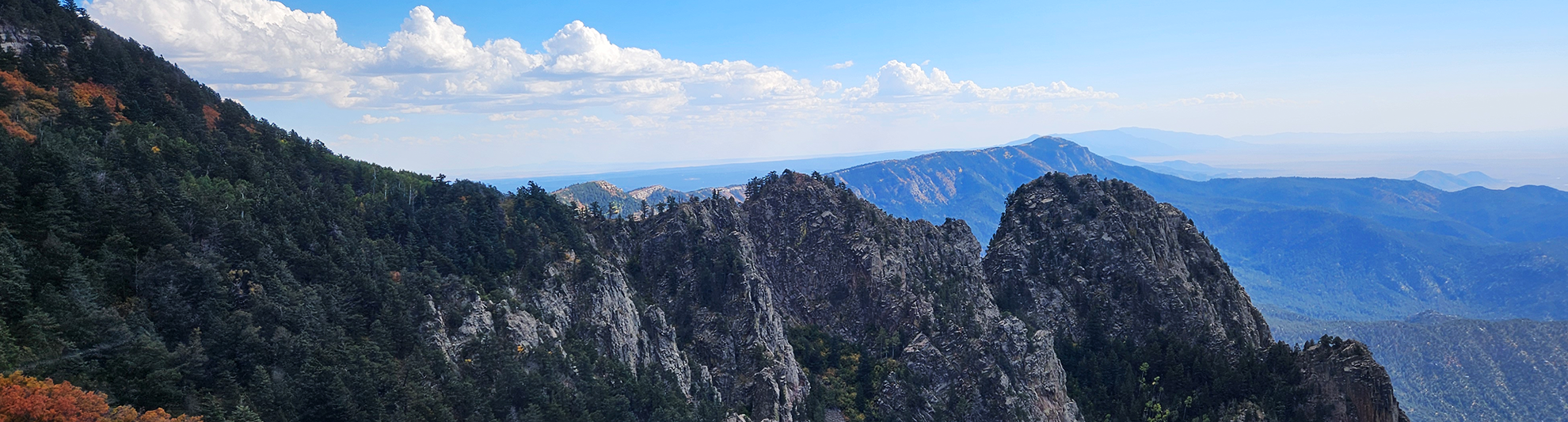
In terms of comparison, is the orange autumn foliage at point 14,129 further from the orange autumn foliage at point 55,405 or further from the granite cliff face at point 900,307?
the orange autumn foliage at point 55,405

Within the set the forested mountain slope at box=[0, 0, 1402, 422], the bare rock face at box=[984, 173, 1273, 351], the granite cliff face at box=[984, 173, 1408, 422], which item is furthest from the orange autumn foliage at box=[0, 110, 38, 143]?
the bare rock face at box=[984, 173, 1273, 351]

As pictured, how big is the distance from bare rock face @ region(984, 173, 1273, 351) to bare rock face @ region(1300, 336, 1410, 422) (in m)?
9.05

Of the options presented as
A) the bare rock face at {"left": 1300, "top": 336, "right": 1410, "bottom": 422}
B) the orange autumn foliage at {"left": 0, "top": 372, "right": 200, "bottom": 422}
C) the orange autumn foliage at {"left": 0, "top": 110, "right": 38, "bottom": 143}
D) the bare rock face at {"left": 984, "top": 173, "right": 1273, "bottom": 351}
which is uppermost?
the orange autumn foliage at {"left": 0, "top": 110, "right": 38, "bottom": 143}

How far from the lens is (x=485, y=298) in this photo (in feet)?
236

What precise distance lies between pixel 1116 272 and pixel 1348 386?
97.4 feet

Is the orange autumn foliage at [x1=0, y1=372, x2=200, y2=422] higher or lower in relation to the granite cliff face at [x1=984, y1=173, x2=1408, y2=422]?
higher

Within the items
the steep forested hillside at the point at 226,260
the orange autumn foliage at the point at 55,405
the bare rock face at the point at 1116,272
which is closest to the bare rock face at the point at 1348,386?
the bare rock face at the point at 1116,272

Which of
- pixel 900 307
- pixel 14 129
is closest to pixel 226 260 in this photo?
pixel 14 129

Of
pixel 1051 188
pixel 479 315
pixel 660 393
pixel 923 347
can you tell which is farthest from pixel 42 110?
pixel 1051 188

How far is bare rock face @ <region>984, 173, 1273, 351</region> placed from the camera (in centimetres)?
10206

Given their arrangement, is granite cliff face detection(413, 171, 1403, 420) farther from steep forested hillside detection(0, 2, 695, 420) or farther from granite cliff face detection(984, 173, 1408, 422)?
steep forested hillside detection(0, 2, 695, 420)

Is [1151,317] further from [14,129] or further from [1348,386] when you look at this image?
[14,129]

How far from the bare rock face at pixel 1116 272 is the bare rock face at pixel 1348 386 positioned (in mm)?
9048

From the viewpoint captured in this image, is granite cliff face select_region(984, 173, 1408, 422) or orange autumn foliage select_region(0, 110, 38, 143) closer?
orange autumn foliage select_region(0, 110, 38, 143)
